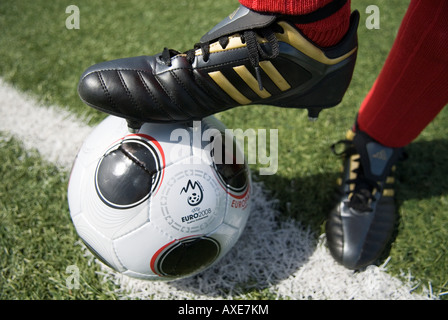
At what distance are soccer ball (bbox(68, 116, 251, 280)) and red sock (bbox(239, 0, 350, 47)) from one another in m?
0.52

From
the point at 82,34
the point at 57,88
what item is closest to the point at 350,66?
the point at 57,88

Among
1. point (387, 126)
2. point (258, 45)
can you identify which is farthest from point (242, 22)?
point (387, 126)

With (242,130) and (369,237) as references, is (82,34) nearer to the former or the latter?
(242,130)

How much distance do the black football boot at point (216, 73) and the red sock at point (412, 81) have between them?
0.30 m

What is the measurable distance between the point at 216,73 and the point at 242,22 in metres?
0.20

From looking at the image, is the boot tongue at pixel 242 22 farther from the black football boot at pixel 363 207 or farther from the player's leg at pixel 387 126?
the black football boot at pixel 363 207

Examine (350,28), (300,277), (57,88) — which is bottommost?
(300,277)

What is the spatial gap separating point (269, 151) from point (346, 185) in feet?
1.74

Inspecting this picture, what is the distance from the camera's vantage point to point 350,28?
4.82 feet

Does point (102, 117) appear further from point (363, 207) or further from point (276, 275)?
point (363, 207)

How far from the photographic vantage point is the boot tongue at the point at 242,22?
134cm

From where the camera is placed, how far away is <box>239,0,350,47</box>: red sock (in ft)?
4.21

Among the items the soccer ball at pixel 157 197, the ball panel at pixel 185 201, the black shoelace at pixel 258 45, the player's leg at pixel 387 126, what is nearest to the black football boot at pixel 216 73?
the black shoelace at pixel 258 45

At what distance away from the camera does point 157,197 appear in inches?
57.1
